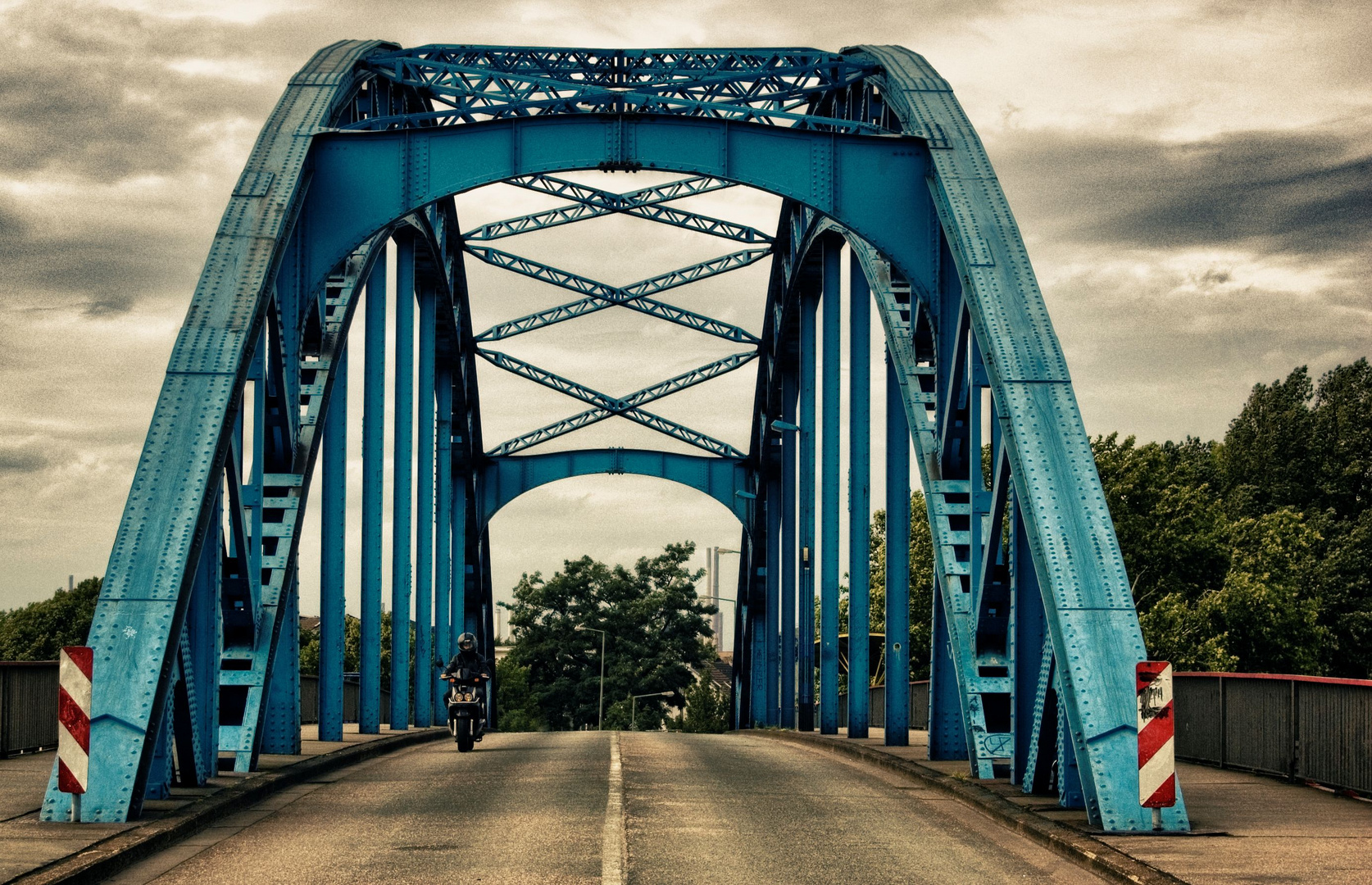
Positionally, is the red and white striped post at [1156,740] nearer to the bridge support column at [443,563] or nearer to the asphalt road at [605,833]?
the asphalt road at [605,833]

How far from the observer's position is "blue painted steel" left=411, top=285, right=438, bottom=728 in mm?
26031

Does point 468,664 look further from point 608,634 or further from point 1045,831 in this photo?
point 608,634

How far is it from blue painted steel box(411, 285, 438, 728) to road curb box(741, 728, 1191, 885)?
1147 centimetres

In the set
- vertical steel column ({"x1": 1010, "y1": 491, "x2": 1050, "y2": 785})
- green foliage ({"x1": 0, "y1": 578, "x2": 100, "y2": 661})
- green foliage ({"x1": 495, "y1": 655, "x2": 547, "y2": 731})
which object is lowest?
green foliage ({"x1": 495, "y1": 655, "x2": 547, "y2": 731})

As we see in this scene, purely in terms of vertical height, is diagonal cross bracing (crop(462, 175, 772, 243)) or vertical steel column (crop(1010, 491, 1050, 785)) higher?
diagonal cross bracing (crop(462, 175, 772, 243))

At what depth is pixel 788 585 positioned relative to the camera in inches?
1167

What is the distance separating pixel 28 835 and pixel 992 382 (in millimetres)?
7388

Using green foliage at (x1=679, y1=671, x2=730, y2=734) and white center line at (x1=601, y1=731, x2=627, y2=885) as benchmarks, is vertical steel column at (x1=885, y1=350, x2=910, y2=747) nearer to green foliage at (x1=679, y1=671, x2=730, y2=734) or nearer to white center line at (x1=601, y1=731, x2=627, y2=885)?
white center line at (x1=601, y1=731, x2=627, y2=885)

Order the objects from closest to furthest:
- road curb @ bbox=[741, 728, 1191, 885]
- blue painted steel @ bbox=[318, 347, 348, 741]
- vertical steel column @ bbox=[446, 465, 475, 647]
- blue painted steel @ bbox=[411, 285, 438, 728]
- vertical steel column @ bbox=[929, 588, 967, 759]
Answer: road curb @ bbox=[741, 728, 1191, 885] → vertical steel column @ bbox=[929, 588, 967, 759] → blue painted steel @ bbox=[318, 347, 348, 741] → blue painted steel @ bbox=[411, 285, 438, 728] → vertical steel column @ bbox=[446, 465, 475, 647]

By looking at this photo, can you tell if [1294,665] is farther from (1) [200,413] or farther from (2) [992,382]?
(1) [200,413]

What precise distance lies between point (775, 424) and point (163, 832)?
17.7 metres

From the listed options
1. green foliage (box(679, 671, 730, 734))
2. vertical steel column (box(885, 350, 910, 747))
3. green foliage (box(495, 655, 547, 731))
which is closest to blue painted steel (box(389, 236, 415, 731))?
vertical steel column (box(885, 350, 910, 747))

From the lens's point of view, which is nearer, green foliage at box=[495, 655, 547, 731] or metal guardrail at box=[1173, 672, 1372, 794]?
metal guardrail at box=[1173, 672, 1372, 794]

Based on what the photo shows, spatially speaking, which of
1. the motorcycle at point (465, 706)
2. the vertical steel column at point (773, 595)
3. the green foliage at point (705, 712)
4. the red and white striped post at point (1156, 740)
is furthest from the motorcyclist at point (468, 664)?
the green foliage at point (705, 712)
